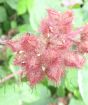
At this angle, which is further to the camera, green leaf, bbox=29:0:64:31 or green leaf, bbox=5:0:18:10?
green leaf, bbox=5:0:18:10

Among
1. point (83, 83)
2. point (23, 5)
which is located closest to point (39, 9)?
point (23, 5)

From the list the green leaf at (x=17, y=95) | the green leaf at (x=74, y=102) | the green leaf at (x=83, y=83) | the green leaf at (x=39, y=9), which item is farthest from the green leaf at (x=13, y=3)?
the green leaf at (x=83, y=83)

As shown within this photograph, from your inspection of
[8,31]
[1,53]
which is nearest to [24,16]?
[8,31]

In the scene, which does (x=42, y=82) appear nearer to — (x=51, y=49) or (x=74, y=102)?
(x=74, y=102)

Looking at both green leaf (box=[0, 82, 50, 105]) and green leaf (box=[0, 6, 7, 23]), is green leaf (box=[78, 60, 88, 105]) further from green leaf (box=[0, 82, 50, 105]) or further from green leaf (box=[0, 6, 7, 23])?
green leaf (box=[0, 6, 7, 23])

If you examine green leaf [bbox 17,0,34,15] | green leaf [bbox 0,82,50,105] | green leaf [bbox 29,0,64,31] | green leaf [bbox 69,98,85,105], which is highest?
green leaf [bbox 17,0,34,15]

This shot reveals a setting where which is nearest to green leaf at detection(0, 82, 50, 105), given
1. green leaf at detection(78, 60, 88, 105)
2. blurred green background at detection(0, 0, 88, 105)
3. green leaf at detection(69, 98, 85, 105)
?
blurred green background at detection(0, 0, 88, 105)

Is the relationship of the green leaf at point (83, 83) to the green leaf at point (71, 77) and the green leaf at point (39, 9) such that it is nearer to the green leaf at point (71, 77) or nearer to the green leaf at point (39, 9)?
the green leaf at point (71, 77)
